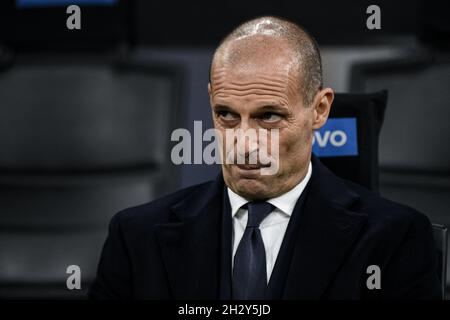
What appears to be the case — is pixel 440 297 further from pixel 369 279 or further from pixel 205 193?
pixel 205 193

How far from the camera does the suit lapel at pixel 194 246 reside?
3.24 feet

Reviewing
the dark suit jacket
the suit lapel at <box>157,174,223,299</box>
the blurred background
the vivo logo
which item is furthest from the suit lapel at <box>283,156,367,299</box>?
the blurred background

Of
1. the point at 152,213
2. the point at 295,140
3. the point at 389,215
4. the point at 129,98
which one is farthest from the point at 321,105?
the point at 129,98

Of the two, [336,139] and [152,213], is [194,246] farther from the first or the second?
[336,139]

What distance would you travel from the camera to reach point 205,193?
109 cm

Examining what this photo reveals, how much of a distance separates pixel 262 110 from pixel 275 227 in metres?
0.16

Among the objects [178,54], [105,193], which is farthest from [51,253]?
[178,54]

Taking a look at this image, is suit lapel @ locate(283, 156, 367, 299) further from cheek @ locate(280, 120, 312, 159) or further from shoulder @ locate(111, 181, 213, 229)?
shoulder @ locate(111, 181, 213, 229)

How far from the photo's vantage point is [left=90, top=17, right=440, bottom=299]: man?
0.97 m

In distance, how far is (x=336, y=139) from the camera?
4.27ft

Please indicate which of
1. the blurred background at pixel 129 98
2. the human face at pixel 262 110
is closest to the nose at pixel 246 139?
the human face at pixel 262 110

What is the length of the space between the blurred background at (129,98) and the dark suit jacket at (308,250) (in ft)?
2.98

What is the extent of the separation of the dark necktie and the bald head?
17cm
